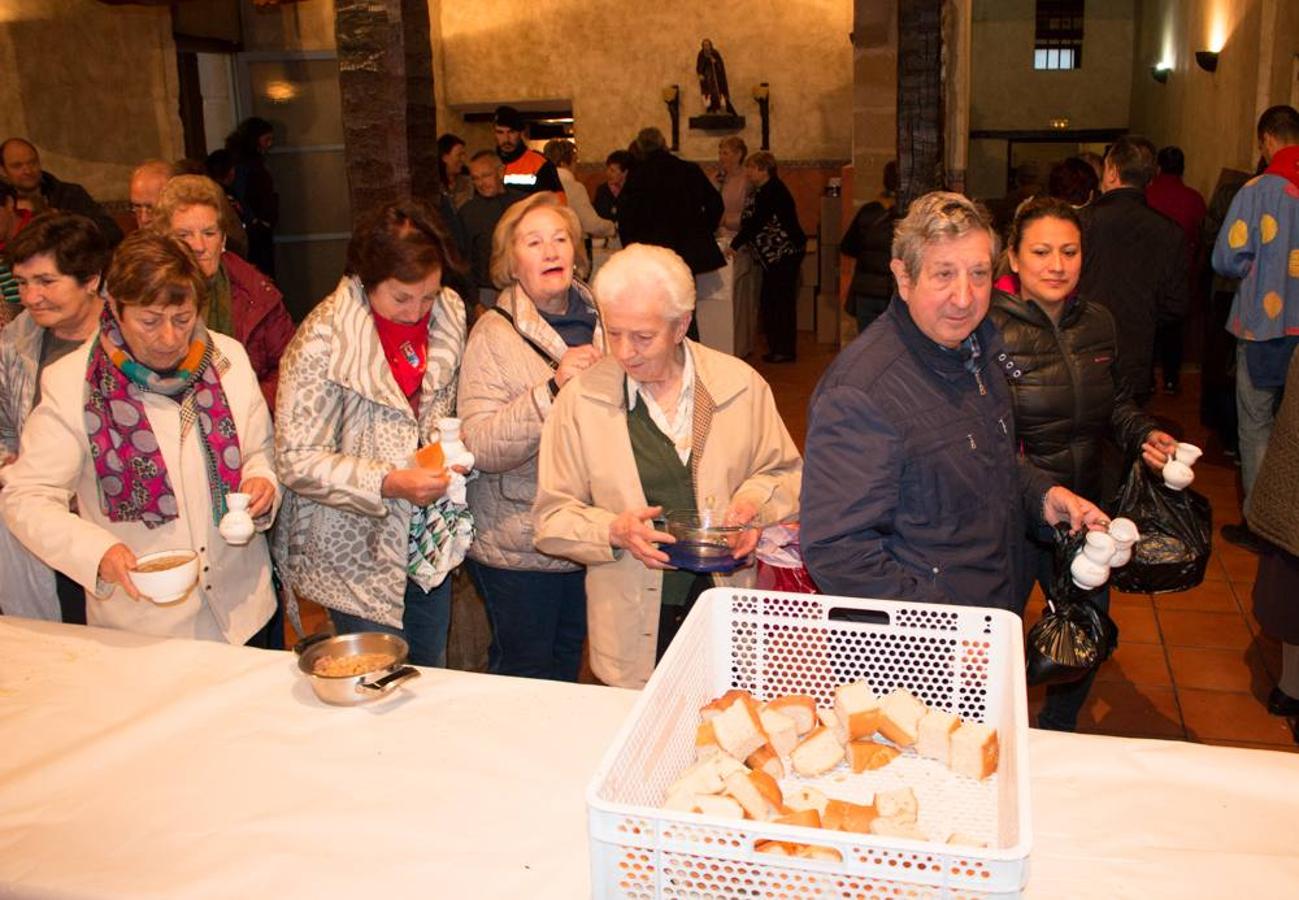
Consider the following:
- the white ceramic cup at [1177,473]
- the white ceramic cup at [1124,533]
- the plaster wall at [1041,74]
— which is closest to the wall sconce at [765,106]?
the plaster wall at [1041,74]

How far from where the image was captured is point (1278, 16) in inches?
288

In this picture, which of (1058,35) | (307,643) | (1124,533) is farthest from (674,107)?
(307,643)

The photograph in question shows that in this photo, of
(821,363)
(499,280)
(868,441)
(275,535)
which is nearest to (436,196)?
(499,280)

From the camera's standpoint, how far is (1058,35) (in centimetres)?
1877

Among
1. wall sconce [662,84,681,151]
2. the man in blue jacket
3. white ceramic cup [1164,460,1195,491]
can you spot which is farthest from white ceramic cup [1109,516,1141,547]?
wall sconce [662,84,681,151]

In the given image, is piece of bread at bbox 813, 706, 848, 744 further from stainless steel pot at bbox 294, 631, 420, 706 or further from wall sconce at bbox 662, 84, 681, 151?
wall sconce at bbox 662, 84, 681, 151

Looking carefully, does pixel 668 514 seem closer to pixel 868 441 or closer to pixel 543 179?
pixel 868 441

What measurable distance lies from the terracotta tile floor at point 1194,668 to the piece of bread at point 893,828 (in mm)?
2379

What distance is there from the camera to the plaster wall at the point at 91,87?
8031 millimetres

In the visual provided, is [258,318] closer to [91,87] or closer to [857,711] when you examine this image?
[857,711]

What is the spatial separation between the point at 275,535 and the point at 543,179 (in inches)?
191

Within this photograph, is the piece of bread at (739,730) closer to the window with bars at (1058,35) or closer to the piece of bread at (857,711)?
the piece of bread at (857,711)

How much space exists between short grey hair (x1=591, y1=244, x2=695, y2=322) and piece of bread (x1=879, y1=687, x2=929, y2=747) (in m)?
1.03

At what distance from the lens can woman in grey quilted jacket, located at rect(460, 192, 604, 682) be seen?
111 inches
